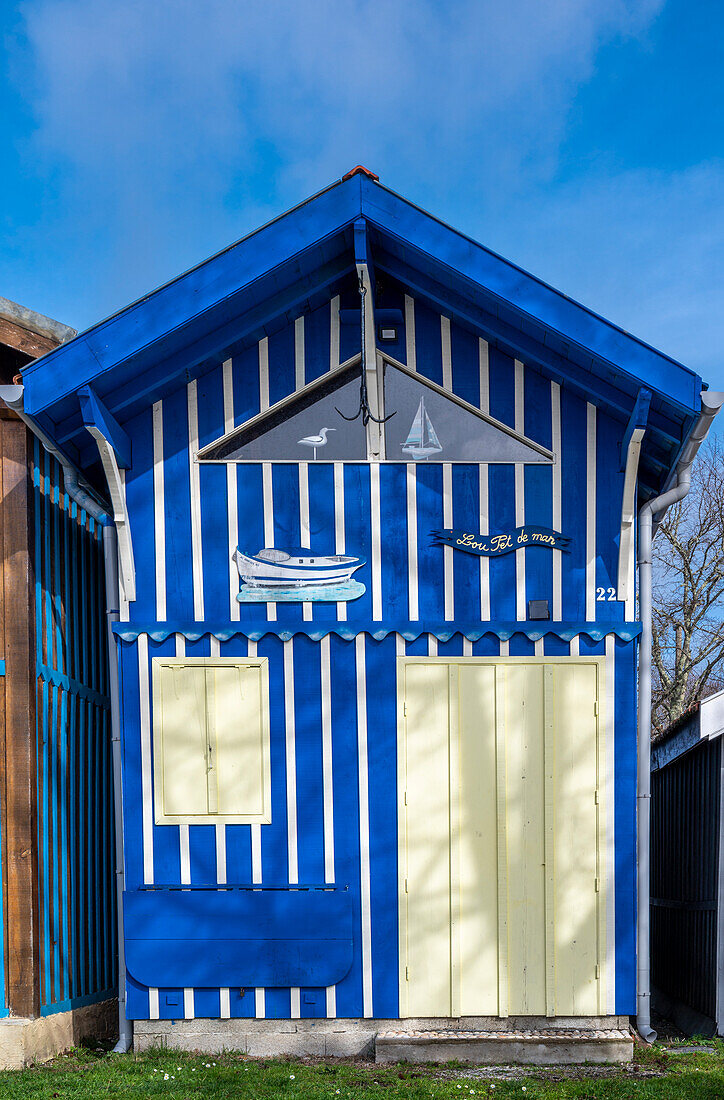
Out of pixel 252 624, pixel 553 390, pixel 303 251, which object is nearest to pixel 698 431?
pixel 553 390

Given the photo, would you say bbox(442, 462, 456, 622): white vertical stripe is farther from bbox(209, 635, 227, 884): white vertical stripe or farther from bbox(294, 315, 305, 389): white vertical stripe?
bbox(209, 635, 227, 884): white vertical stripe

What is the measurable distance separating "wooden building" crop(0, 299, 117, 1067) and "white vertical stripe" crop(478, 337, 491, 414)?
3143 mm

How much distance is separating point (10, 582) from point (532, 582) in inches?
145

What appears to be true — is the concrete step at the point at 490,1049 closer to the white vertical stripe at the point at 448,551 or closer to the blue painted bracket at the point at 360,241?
the white vertical stripe at the point at 448,551

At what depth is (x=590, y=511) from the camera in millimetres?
6434

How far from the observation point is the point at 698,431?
582cm

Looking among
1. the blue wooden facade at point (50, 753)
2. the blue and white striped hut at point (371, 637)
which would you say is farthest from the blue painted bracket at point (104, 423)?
the blue wooden facade at point (50, 753)

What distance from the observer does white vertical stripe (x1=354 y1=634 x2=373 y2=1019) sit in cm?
618

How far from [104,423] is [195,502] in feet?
2.78

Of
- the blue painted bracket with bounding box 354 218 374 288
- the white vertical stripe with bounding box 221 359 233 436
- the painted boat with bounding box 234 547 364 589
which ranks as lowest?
the painted boat with bounding box 234 547 364 589

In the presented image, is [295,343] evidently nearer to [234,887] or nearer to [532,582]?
[532,582]

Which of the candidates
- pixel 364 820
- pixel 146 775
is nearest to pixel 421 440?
pixel 364 820

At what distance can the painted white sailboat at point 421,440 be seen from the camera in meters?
6.52

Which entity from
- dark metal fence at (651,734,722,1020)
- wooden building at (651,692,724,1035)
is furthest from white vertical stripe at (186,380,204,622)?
dark metal fence at (651,734,722,1020)
